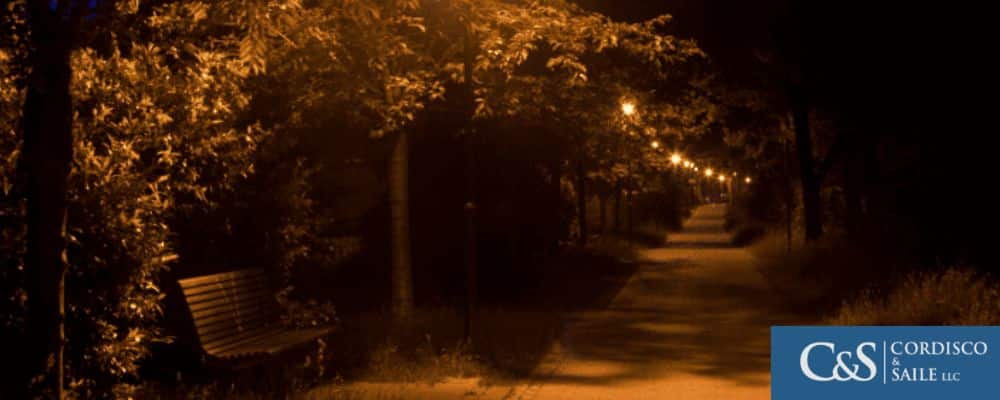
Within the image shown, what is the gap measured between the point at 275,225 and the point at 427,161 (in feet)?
17.4

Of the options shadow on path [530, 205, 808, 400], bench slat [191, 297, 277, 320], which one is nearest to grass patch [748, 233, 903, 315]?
shadow on path [530, 205, 808, 400]

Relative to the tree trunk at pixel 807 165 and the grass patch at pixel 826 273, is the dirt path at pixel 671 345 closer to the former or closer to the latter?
the grass patch at pixel 826 273

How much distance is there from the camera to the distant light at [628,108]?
743 inches

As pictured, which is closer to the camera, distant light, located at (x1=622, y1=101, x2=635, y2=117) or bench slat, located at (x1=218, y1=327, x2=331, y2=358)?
bench slat, located at (x1=218, y1=327, x2=331, y2=358)

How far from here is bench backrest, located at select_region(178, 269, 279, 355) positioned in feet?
30.9

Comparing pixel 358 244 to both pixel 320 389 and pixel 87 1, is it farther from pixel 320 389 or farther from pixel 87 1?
pixel 87 1

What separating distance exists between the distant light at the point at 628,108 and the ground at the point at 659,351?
3.32 m

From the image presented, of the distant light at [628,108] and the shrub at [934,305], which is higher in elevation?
the distant light at [628,108]

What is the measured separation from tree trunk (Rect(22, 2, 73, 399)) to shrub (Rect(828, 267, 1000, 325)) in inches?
376

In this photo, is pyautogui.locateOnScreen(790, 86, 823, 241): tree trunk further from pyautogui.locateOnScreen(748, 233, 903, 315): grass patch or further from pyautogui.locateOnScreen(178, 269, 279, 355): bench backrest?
pyautogui.locateOnScreen(178, 269, 279, 355): bench backrest

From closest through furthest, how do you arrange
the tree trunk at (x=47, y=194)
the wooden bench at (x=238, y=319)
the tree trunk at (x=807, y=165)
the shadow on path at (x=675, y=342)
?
the tree trunk at (x=47, y=194)
the wooden bench at (x=238, y=319)
the shadow on path at (x=675, y=342)
the tree trunk at (x=807, y=165)

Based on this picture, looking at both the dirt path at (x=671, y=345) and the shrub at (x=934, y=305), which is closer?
Answer: the dirt path at (x=671, y=345)

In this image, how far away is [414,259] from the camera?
18.5 metres

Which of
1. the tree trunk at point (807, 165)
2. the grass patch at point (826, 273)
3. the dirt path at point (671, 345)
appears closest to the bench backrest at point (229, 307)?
the dirt path at point (671, 345)
